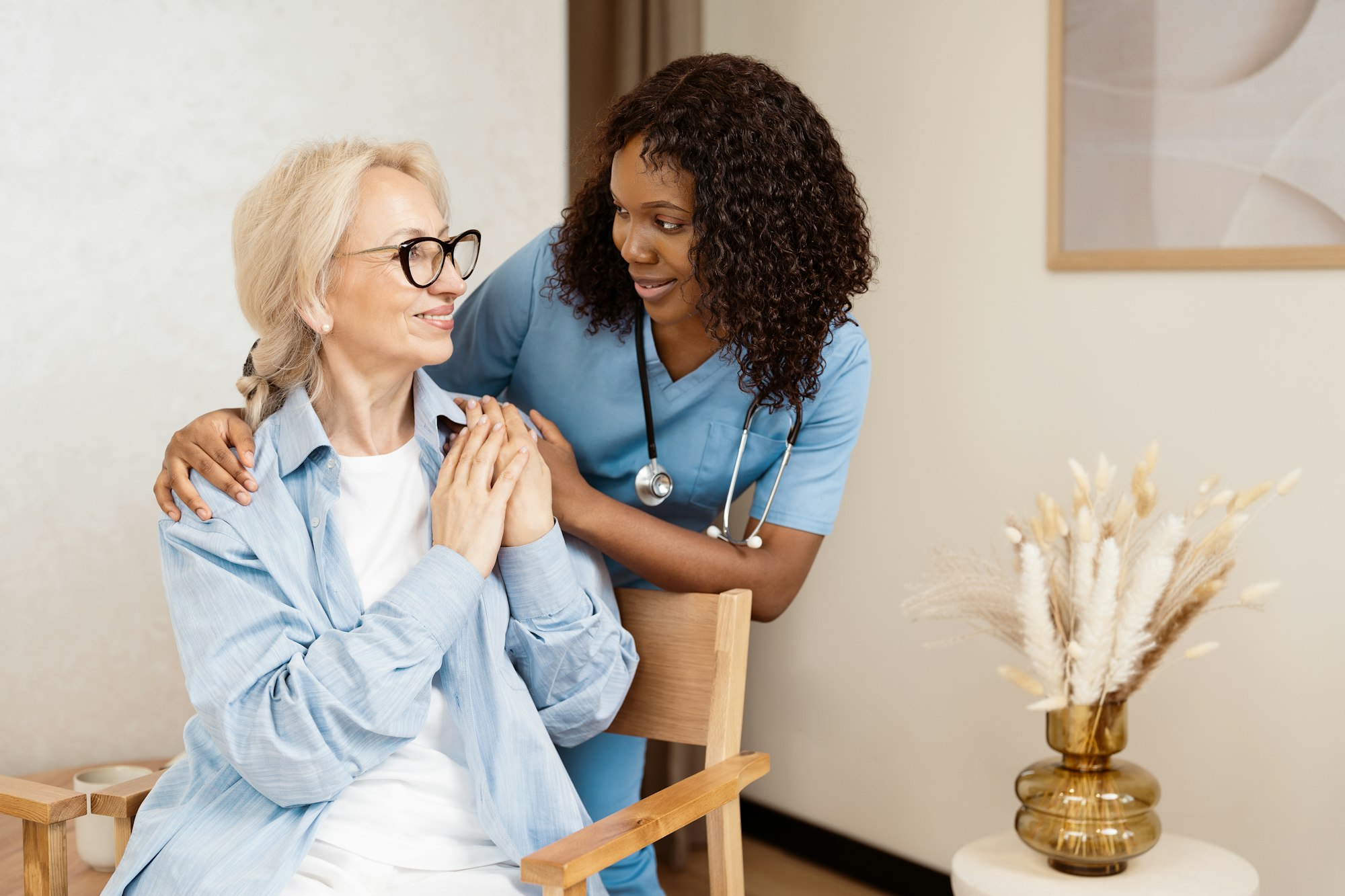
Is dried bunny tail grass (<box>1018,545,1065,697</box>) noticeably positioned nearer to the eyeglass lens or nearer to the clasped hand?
the clasped hand

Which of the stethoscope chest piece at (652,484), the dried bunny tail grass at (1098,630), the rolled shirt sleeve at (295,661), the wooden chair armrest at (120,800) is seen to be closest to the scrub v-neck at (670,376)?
the stethoscope chest piece at (652,484)

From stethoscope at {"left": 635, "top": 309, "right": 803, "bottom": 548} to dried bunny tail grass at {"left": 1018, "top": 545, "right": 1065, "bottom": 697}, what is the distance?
387 mm

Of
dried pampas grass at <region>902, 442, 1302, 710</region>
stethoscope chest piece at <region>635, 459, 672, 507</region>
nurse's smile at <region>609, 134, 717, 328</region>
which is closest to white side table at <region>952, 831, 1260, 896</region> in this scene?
dried pampas grass at <region>902, 442, 1302, 710</region>

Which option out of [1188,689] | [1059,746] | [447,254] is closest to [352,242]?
[447,254]

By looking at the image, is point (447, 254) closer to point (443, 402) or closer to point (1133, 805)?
point (443, 402)

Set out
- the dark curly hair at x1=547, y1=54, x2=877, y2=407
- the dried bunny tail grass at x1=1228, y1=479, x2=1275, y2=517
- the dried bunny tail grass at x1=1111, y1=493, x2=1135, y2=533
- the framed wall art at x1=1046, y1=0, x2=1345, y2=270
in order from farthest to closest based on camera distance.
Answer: the framed wall art at x1=1046, y1=0, x2=1345, y2=270
the dried bunny tail grass at x1=1111, y1=493, x2=1135, y2=533
the dried bunny tail grass at x1=1228, y1=479, x2=1275, y2=517
the dark curly hair at x1=547, y1=54, x2=877, y2=407

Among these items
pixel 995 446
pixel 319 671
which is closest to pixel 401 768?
pixel 319 671

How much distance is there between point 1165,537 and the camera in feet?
5.49

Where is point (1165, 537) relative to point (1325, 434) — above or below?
below

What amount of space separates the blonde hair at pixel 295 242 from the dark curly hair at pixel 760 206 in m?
0.34

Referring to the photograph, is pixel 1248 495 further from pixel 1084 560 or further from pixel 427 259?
pixel 427 259

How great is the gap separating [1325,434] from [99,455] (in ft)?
7.05

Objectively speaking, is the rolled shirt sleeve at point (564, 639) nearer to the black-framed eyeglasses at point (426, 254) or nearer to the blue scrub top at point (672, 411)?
the blue scrub top at point (672, 411)

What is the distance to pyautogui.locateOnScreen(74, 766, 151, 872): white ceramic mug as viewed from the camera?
1.74m
